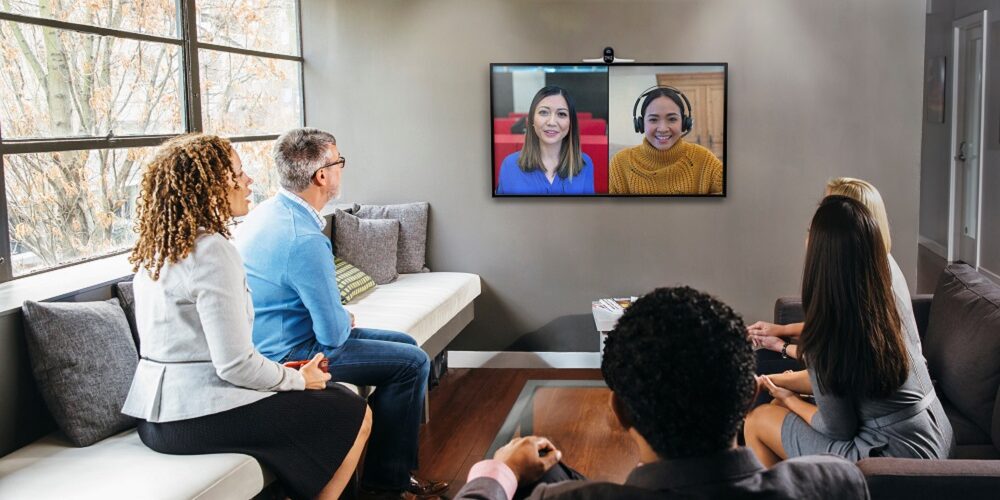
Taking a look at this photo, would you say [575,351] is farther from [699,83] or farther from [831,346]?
[831,346]

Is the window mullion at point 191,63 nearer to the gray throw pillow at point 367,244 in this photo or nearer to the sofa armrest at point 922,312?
the gray throw pillow at point 367,244

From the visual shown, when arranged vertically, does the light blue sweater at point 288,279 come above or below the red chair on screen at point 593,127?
below

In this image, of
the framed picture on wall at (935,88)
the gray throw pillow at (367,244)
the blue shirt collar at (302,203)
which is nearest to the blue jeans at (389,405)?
the blue shirt collar at (302,203)

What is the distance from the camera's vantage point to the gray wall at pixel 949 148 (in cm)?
751

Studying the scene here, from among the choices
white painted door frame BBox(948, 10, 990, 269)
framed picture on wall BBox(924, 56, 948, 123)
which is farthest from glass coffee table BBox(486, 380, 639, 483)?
framed picture on wall BBox(924, 56, 948, 123)

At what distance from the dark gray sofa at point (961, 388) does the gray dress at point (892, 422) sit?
0.09m

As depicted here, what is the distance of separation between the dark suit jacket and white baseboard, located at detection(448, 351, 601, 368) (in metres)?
3.95

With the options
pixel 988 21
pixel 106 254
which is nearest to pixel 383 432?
pixel 106 254

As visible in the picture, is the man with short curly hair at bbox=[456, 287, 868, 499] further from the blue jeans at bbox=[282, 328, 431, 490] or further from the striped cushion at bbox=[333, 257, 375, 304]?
the striped cushion at bbox=[333, 257, 375, 304]

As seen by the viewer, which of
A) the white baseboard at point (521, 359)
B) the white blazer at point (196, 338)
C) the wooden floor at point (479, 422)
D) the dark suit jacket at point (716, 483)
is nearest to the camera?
the dark suit jacket at point (716, 483)

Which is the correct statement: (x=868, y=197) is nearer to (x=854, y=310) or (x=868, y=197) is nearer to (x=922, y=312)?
(x=854, y=310)

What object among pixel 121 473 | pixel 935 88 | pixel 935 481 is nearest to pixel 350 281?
pixel 121 473

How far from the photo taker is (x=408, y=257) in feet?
17.3

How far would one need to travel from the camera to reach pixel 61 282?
304cm
